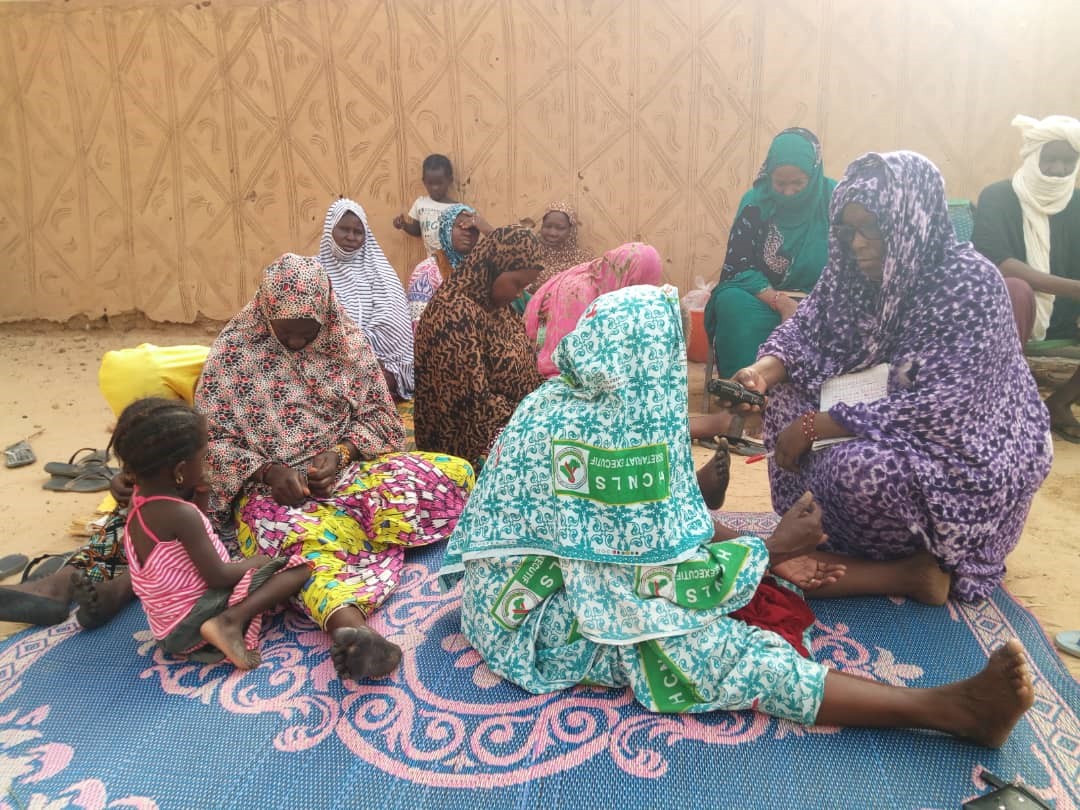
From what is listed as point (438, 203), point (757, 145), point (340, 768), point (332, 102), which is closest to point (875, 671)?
point (340, 768)

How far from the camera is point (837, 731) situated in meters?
1.85

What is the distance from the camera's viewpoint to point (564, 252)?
5992mm

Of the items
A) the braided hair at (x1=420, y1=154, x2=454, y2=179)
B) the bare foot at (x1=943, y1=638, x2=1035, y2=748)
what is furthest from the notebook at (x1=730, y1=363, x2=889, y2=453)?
the braided hair at (x1=420, y1=154, x2=454, y2=179)

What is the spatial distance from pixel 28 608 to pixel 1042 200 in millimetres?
5352

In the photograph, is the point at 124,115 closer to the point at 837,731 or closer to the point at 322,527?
the point at 322,527

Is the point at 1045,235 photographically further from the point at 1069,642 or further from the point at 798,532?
the point at 798,532

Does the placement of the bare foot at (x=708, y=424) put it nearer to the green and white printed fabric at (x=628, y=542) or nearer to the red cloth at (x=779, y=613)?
the red cloth at (x=779, y=613)

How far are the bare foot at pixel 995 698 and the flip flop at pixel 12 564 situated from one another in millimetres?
3147

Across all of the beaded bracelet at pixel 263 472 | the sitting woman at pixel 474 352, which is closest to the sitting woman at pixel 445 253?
the sitting woman at pixel 474 352

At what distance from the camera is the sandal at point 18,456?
13.0 ft

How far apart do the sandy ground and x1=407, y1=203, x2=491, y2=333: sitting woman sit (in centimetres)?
201

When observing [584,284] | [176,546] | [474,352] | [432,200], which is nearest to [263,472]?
[176,546]

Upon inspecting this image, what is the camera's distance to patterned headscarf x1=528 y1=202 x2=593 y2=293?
19.1 ft

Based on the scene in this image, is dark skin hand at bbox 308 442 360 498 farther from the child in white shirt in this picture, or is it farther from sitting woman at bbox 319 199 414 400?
the child in white shirt
